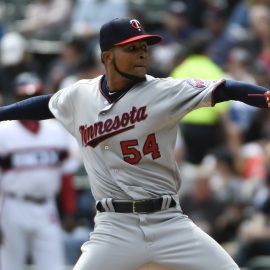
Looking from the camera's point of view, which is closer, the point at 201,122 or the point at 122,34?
the point at 122,34

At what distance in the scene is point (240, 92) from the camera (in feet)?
17.9

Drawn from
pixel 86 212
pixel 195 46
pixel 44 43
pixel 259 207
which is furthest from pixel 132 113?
pixel 44 43

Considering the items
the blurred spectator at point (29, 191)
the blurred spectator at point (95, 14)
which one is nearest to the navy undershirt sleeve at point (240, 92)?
the blurred spectator at point (29, 191)

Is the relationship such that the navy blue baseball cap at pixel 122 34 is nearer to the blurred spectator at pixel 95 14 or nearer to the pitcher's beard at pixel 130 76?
the pitcher's beard at pixel 130 76

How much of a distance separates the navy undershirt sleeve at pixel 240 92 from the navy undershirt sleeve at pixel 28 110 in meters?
1.08

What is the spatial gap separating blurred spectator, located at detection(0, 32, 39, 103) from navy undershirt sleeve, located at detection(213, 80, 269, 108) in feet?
→ 22.5

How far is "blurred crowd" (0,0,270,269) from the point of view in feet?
32.6

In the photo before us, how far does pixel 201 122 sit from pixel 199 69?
1.82ft

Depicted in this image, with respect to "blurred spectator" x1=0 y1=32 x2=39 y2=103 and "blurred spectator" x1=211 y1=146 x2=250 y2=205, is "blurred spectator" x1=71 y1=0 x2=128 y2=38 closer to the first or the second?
"blurred spectator" x1=0 y1=32 x2=39 y2=103

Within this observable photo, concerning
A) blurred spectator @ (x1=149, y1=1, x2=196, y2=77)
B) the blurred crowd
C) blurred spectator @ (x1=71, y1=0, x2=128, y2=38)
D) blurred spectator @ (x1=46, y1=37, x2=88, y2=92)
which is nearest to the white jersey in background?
the blurred crowd

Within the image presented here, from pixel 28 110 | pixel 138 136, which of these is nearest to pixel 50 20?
pixel 28 110

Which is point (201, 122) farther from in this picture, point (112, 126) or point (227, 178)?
point (112, 126)

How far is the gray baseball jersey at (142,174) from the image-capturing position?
5.64 meters

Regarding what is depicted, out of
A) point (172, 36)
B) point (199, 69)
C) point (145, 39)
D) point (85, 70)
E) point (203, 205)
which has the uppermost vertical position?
point (172, 36)
